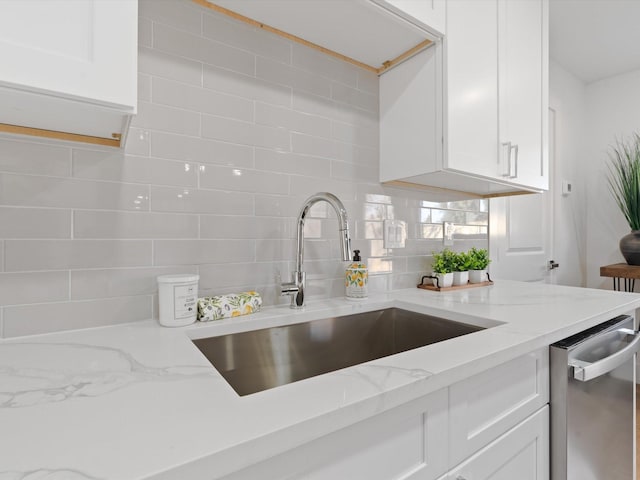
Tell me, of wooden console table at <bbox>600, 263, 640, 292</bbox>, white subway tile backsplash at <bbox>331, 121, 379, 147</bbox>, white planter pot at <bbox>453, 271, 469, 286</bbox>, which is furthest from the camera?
wooden console table at <bbox>600, 263, 640, 292</bbox>

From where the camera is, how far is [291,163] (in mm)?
1219

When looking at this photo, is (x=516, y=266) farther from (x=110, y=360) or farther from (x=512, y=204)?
(x=110, y=360)

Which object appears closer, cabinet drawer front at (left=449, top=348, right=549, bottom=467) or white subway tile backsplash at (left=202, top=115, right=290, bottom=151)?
cabinet drawer front at (left=449, top=348, right=549, bottom=467)

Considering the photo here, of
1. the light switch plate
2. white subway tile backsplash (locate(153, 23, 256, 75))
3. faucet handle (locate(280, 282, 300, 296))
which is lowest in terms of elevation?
faucet handle (locate(280, 282, 300, 296))

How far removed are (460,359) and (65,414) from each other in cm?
66

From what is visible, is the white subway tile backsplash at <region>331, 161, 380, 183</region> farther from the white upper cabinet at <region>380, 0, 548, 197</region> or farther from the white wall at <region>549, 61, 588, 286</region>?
the white wall at <region>549, 61, 588, 286</region>

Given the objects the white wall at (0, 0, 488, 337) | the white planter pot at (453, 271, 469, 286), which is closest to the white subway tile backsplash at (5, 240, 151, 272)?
the white wall at (0, 0, 488, 337)

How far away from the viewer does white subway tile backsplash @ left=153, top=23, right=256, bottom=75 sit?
3.19 ft

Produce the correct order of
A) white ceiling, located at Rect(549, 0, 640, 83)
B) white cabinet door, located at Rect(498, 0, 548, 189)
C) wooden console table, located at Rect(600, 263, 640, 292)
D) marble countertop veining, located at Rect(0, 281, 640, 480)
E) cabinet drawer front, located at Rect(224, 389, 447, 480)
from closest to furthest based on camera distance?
1. marble countertop veining, located at Rect(0, 281, 640, 480)
2. cabinet drawer front, located at Rect(224, 389, 447, 480)
3. white cabinet door, located at Rect(498, 0, 548, 189)
4. white ceiling, located at Rect(549, 0, 640, 83)
5. wooden console table, located at Rect(600, 263, 640, 292)

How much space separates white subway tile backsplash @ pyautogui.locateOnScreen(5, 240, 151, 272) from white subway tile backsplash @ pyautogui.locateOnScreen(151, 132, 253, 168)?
0.28 meters

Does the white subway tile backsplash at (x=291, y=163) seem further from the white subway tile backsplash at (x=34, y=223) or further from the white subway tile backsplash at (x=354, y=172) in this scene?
the white subway tile backsplash at (x=34, y=223)

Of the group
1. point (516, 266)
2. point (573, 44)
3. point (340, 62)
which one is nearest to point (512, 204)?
point (516, 266)

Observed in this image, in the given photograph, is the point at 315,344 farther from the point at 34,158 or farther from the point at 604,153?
the point at 604,153

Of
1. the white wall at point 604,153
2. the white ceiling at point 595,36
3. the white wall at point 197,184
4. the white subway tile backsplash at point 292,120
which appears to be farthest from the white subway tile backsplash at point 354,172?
the white wall at point 604,153
